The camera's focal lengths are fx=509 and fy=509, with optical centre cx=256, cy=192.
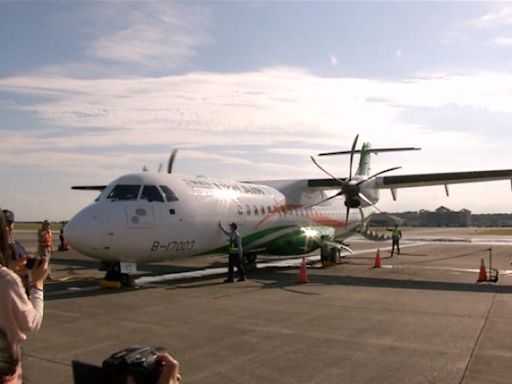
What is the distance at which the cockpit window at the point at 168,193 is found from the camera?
14.0 metres

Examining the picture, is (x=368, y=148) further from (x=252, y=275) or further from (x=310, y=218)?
(x=252, y=275)

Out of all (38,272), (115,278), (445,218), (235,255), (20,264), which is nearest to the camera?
(38,272)

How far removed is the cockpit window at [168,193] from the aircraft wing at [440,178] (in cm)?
992

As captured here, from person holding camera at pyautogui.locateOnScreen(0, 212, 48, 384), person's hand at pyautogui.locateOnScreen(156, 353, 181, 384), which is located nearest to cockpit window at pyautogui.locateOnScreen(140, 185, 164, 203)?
person holding camera at pyautogui.locateOnScreen(0, 212, 48, 384)

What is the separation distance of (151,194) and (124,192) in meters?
0.72

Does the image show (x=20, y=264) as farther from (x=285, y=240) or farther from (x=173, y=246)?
(x=285, y=240)

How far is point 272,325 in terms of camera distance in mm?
8742

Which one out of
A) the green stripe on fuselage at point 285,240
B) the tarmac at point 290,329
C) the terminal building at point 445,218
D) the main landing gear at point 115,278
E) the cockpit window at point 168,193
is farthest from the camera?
the terminal building at point 445,218

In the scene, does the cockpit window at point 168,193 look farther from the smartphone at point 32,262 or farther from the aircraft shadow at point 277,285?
the smartphone at point 32,262

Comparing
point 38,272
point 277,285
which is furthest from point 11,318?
point 277,285

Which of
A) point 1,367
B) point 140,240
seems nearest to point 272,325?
point 140,240

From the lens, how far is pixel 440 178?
20.4 metres

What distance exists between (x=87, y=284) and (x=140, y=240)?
2421mm

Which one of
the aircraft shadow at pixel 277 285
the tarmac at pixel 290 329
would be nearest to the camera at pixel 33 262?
the tarmac at pixel 290 329
